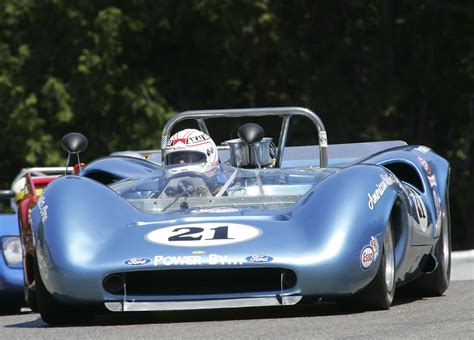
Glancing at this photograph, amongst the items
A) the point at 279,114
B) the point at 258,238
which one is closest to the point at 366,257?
the point at 258,238

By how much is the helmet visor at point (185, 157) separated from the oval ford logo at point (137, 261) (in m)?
1.71

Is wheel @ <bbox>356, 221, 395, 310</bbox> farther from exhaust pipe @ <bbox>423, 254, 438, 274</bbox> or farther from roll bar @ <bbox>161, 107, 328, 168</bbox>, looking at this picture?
roll bar @ <bbox>161, 107, 328, 168</bbox>

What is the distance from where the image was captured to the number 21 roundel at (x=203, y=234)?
6.65 meters

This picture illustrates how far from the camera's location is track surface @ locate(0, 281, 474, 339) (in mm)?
5914

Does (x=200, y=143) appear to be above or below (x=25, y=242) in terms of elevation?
above

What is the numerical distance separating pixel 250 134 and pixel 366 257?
6.15 ft

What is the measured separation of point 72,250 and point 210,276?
0.65 m

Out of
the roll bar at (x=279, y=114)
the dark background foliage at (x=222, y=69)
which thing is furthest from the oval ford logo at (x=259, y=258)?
the dark background foliage at (x=222, y=69)

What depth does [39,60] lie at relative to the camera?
29.6 meters

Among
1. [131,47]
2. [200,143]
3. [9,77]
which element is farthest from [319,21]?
[200,143]

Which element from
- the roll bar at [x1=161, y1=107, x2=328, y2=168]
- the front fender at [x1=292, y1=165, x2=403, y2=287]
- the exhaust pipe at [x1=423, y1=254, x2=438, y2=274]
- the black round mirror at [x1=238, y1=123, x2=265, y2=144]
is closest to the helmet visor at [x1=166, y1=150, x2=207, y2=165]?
the black round mirror at [x1=238, y1=123, x2=265, y2=144]

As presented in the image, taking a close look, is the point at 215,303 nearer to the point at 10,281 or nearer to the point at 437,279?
the point at 437,279

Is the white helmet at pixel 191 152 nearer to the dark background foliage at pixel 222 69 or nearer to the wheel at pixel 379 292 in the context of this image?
the wheel at pixel 379 292

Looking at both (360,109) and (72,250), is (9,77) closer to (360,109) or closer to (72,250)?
(360,109)
